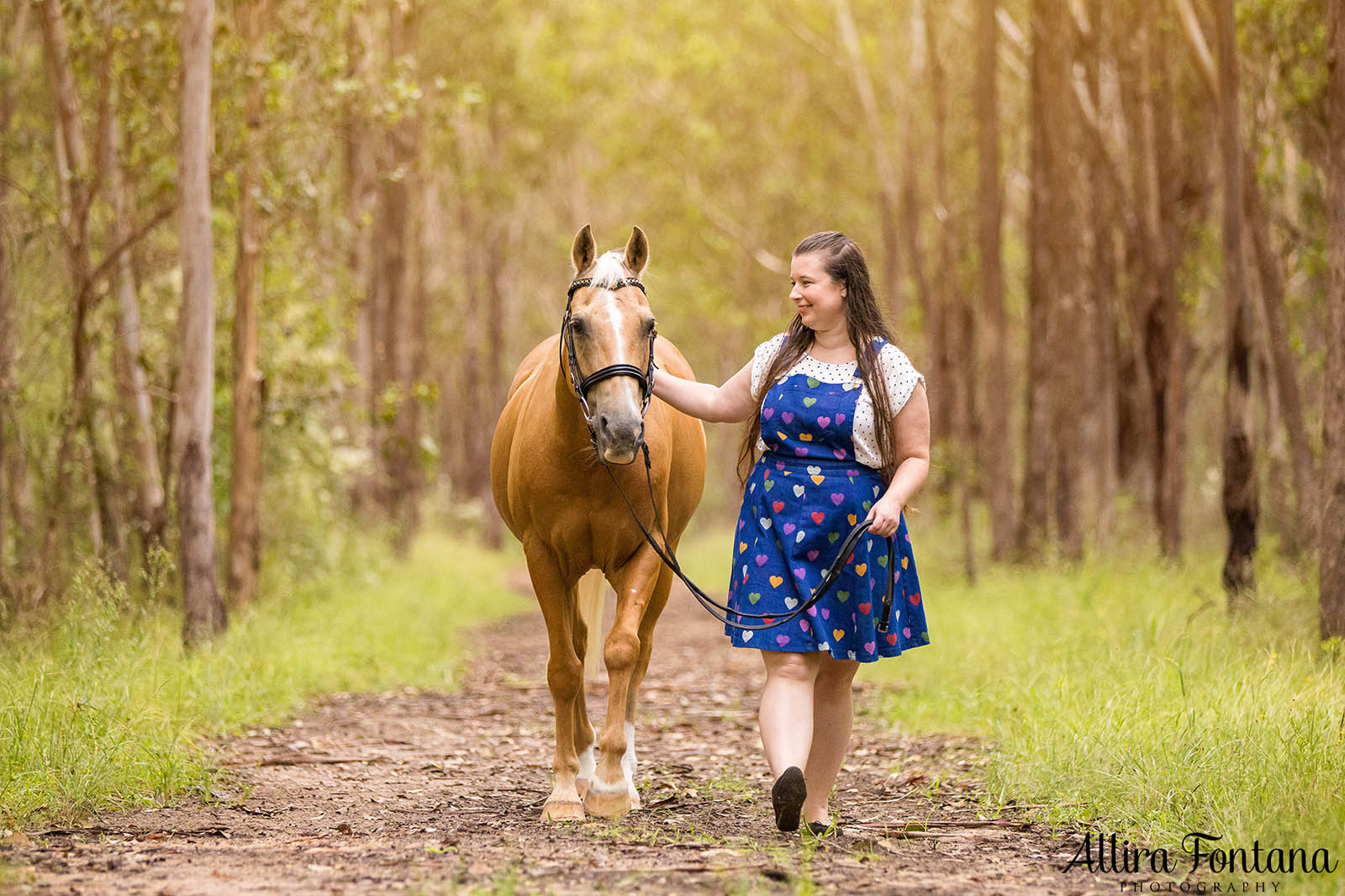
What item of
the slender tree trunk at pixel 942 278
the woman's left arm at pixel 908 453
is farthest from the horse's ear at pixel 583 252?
the slender tree trunk at pixel 942 278

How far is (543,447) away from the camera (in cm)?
570

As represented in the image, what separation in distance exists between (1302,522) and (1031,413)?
5163mm

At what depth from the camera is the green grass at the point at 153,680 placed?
216 inches

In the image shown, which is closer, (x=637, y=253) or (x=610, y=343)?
(x=610, y=343)

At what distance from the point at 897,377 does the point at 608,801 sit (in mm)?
2146

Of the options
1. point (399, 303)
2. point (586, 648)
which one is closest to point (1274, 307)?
point (586, 648)

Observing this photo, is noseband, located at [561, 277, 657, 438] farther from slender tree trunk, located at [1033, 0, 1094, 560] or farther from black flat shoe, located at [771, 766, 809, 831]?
slender tree trunk, located at [1033, 0, 1094, 560]

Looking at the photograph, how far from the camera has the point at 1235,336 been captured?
32.3 ft

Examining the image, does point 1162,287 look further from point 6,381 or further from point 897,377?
point 6,381

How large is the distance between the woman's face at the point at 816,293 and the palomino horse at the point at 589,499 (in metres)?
0.60

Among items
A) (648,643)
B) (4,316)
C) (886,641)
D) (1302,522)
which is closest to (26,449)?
(4,316)

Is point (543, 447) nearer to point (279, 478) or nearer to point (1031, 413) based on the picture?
point (279, 478)

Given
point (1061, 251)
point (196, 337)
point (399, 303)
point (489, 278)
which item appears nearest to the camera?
point (196, 337)

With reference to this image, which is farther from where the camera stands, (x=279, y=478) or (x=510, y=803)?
(x=279, y=478)
